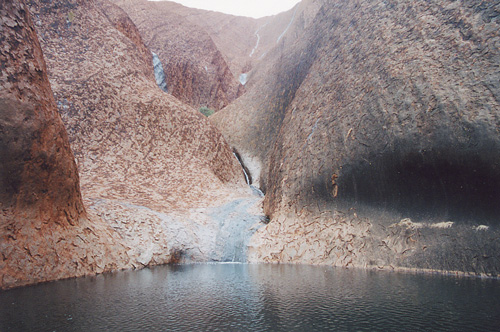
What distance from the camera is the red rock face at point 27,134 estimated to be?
5.77 metres

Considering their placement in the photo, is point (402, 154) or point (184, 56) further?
point (184, 56)

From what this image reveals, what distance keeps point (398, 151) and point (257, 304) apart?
5759mm

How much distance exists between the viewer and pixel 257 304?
396 centimetres

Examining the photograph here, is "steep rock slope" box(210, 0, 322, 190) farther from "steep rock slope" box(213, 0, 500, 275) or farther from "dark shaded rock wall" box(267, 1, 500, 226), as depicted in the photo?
"dark shaded rock wall" box(267, 1, 500, 226)

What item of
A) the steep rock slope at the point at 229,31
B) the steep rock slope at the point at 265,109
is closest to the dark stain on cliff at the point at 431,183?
the steep rock slope at the point at 265,109

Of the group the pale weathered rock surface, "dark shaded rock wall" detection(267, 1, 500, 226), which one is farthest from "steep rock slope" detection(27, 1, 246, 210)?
"dark shaded rock wall" detection(267, 1, 500, 226)

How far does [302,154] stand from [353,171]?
208 centimetres

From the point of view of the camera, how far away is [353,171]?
8.99m

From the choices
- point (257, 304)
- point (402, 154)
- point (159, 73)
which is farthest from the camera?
point (159, 73)

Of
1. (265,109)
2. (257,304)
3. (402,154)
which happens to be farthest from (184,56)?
(257,304)

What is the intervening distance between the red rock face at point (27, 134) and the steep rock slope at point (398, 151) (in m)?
5.29

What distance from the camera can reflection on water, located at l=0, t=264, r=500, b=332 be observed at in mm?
3164

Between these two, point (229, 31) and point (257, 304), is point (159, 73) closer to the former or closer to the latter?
point (257, 304)

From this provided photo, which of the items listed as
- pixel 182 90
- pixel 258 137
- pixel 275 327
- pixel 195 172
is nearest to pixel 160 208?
pixel 195 172
